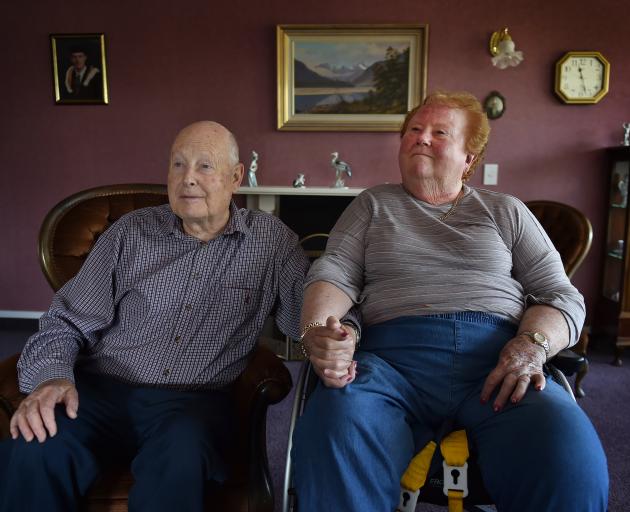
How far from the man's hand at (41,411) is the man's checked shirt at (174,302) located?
0.10 meters

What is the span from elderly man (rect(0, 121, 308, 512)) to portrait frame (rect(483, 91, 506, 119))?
230 cm

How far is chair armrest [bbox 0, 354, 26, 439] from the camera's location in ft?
3.68

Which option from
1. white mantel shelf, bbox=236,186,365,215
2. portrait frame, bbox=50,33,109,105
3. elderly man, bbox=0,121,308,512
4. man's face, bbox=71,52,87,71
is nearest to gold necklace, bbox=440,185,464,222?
elderly man, bbox=0,121,308,512

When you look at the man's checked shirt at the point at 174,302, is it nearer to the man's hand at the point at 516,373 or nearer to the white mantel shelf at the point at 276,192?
the man's hand at the point at 516,373

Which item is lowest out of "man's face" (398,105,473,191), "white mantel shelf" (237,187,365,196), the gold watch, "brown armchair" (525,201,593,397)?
the gold watch

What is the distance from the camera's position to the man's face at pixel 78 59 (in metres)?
3.38

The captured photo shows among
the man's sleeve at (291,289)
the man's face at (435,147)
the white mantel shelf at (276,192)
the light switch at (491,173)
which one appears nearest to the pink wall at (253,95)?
the light switch at (491,173)

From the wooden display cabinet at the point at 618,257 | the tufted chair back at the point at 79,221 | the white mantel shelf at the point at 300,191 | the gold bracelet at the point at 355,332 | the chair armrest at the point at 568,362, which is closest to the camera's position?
the chair armrest at the point at 568,362

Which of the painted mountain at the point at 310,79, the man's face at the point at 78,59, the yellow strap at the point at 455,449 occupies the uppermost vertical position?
the man's face at the point at 78,59

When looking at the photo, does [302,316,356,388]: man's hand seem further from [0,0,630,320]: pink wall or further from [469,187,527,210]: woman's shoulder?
[0,0,630,320]: pink wall

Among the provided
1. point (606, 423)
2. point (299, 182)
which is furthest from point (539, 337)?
point (299, 182)

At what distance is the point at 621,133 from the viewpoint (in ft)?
10.8

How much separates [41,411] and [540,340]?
1.07m

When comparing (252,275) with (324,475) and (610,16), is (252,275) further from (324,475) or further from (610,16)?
(610,16)
